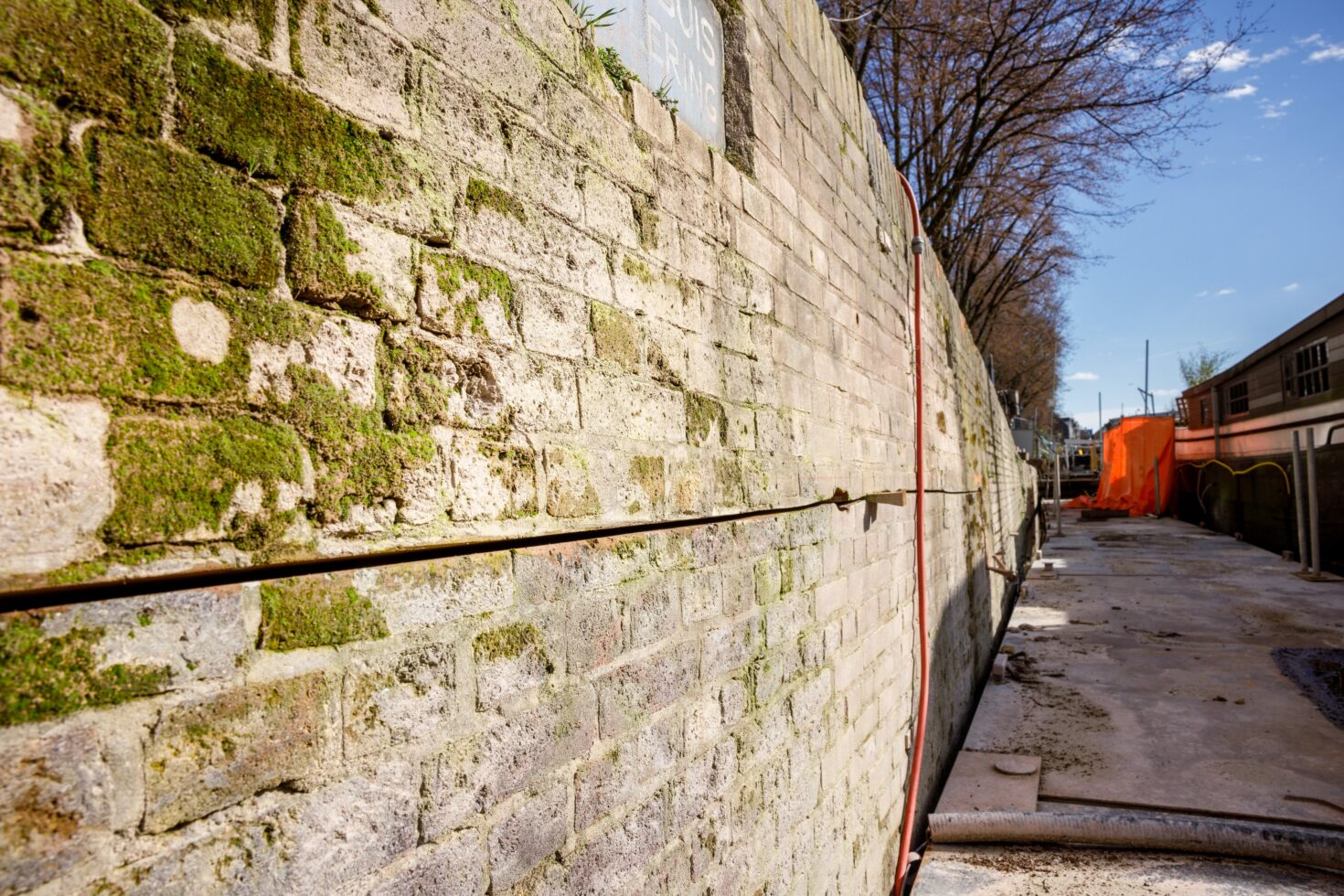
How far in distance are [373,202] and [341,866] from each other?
3.04 feet

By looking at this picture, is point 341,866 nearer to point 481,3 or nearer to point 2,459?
point 2,459

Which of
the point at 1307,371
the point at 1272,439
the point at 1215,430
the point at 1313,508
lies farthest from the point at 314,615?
the point at 1215,430

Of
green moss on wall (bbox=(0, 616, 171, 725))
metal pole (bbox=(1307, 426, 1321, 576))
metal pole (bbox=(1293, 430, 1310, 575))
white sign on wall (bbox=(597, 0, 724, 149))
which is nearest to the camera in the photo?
green moss on wall (bbox=(0, 616, 171, 725))

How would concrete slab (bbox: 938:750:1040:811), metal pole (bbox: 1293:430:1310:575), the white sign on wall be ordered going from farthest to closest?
metal pole (bbox: 1293:430:1310:575) → concrete slab (bbox: 938:750:1040:811) → the white sign on wall

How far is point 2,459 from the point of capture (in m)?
0.73

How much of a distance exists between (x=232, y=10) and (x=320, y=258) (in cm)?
31

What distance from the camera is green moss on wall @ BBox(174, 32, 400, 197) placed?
908 millimetres

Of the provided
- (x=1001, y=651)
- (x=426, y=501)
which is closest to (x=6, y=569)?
(x=426, y=501)

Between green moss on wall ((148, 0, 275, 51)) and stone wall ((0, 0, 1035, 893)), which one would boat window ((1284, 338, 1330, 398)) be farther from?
green moss on wall ((148, 0, 275, 51))

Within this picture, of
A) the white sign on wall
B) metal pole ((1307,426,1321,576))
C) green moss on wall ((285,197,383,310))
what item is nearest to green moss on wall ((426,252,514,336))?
green moss on wall ((285,197,383,310))

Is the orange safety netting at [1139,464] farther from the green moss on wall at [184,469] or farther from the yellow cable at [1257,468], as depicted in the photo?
the green moss on wall at [184,469]

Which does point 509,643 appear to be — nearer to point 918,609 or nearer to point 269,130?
point 269,130

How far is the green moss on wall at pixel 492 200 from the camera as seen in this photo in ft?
4.27

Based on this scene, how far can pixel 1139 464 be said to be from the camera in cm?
2239
